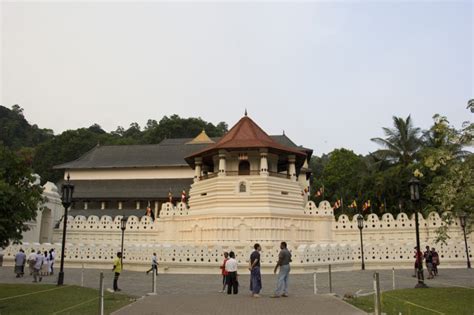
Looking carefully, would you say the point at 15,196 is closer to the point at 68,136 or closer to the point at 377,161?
the point at 377,161

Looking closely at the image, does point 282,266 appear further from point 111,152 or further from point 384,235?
point 111,152

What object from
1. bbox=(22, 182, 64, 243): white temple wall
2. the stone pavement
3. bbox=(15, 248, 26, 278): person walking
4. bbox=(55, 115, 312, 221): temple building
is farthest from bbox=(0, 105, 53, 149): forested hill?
the stone pavement

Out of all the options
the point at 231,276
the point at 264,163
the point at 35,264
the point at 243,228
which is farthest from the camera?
the point at 264,163

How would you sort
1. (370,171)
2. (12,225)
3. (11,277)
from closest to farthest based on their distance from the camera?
(12,225)
(11,277)
(370,171)

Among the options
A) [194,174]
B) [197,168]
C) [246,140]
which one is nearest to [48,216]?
[197,168]

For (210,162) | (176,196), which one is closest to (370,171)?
(210,162)

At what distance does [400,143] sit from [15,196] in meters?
34.1

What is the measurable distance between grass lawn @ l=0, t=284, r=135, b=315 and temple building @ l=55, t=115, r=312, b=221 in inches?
628

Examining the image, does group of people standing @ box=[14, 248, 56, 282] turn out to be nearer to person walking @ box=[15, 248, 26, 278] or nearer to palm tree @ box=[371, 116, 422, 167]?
person walking @ box=[15, 248, 26, 278]

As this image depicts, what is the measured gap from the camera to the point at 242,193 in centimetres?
2853

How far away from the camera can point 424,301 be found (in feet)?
35.6

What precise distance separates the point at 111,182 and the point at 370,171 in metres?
27.1

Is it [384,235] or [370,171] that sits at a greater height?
[370,171]

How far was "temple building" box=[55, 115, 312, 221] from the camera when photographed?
2888 cm
